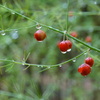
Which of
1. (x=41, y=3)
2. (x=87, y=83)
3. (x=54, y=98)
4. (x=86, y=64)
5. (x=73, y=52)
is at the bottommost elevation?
(x=54, y=98)

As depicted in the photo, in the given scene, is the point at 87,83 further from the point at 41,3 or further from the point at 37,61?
the point at 41,3

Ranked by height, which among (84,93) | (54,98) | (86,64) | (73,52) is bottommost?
(54,98)

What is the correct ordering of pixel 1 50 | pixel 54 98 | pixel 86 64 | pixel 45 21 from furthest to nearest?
1. pixel 54 98
2. pixel 1 50
3. pixel 45 21
4. pixel 86 64

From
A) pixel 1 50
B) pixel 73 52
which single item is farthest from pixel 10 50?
pixel 73 52

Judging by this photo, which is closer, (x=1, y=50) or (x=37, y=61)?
(x=1, y=50)

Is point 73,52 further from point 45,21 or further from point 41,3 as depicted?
point 45,21

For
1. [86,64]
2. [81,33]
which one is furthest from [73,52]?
[86,64]

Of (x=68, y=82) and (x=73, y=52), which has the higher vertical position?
(x=73, y=52)

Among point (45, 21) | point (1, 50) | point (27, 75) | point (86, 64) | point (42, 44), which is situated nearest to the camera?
point (86, 64)

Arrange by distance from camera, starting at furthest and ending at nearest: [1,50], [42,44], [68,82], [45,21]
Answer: [68,82], [1,50], [42,44], [45,21]
